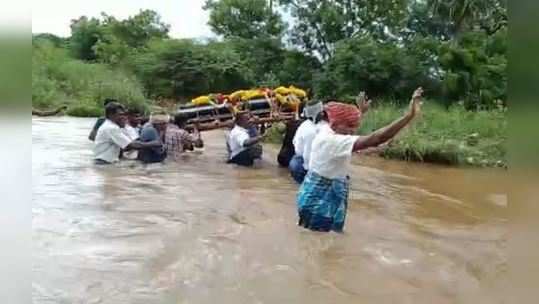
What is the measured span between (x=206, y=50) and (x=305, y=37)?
2.45m

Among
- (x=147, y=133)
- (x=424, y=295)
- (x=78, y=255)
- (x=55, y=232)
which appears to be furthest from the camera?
(x=147, y=133)

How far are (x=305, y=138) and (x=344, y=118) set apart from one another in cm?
231

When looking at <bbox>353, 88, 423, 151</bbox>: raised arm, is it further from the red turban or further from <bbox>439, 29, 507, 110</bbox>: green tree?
<bbox>439, 29, 507, 110</bbox>: green tree

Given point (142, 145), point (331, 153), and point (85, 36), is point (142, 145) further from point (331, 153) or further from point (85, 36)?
point (85, 36)

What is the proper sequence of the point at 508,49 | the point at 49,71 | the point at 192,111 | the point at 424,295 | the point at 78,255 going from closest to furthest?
the point at 508,49 < the point at 424,295 < the point at 78,255 < the point at 192,111 < the point at 49,71

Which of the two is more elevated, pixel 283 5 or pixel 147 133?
pixel 283 5

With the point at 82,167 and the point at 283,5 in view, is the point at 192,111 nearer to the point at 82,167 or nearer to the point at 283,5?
the point at 82,167

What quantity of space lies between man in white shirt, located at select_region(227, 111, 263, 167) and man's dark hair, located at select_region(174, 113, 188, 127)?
3.96 ft

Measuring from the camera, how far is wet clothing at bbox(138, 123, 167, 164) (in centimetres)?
741

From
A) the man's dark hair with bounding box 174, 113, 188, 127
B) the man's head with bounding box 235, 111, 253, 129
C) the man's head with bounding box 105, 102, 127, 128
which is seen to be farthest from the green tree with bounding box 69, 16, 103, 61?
the man's head with bounding box 105, 102, 127, 128

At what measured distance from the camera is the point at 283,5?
650 inches

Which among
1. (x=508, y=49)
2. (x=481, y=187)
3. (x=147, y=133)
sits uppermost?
(x=508, y=49)

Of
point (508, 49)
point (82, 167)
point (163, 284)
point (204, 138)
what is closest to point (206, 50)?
point (204, 138)

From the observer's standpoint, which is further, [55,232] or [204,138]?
[204,138]
